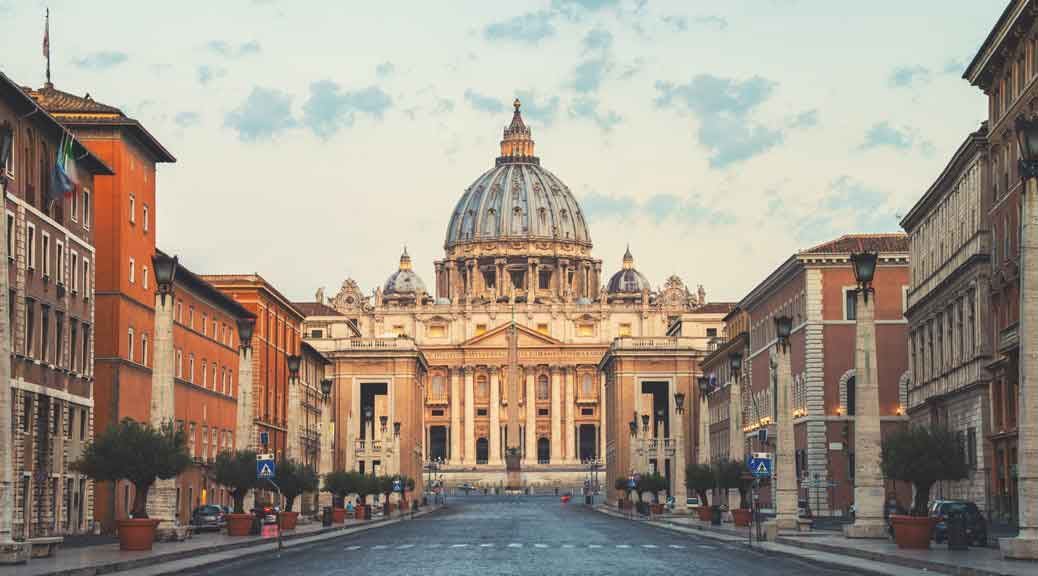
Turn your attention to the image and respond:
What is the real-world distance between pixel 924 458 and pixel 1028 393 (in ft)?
47.6

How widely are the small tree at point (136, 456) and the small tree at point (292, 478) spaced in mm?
20579

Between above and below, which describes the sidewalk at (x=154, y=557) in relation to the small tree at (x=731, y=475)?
below

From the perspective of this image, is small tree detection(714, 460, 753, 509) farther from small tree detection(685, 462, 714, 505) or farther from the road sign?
the road sign

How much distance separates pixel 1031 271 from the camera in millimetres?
36625

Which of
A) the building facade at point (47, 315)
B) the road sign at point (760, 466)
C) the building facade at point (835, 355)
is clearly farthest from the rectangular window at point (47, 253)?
the building facade at point (835, 355)

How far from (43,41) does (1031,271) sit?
136ft

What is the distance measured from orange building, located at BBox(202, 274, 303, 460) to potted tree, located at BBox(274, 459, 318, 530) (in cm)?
2593

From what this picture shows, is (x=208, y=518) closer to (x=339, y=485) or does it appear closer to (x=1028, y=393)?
(x=339, y=485)

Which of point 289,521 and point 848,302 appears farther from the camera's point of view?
point 848,302

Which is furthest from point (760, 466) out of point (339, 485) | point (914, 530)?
point (339, 485)

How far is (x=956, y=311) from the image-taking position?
7050 centimetres

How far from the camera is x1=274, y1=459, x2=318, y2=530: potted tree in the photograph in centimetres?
7288

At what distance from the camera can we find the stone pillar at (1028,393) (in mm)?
35844

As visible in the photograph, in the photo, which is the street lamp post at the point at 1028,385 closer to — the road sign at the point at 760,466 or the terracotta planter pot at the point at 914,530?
the terracotta planter pot at the point at 914,530
